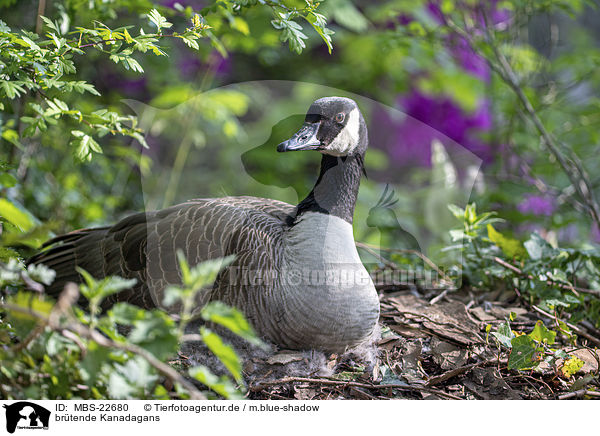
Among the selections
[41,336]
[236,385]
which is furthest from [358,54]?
[41,336]

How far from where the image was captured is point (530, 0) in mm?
3373

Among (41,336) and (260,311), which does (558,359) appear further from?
(41,336)

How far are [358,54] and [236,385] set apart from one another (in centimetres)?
370

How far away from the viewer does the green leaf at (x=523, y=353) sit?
188 cm

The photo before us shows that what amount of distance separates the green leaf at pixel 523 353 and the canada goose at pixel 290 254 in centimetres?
51

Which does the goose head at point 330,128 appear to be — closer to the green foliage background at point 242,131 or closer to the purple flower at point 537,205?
the green foliage background at point 242,131

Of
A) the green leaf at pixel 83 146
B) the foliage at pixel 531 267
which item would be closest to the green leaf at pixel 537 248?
the foliage at pixel 531 267

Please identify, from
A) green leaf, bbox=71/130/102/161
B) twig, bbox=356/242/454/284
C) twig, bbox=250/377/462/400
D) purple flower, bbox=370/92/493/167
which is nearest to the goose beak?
green leaf, bbox=71/130/102/161

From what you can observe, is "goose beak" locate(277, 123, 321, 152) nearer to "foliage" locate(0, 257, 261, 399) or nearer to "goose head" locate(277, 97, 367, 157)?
"goose head" locate(277, 97, 367, 157)

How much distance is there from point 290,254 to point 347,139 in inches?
20.3

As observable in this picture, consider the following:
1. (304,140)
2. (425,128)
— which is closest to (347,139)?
(304,140)

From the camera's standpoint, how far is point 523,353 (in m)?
1.88

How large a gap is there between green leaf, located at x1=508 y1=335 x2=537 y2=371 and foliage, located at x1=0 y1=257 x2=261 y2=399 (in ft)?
3.53
